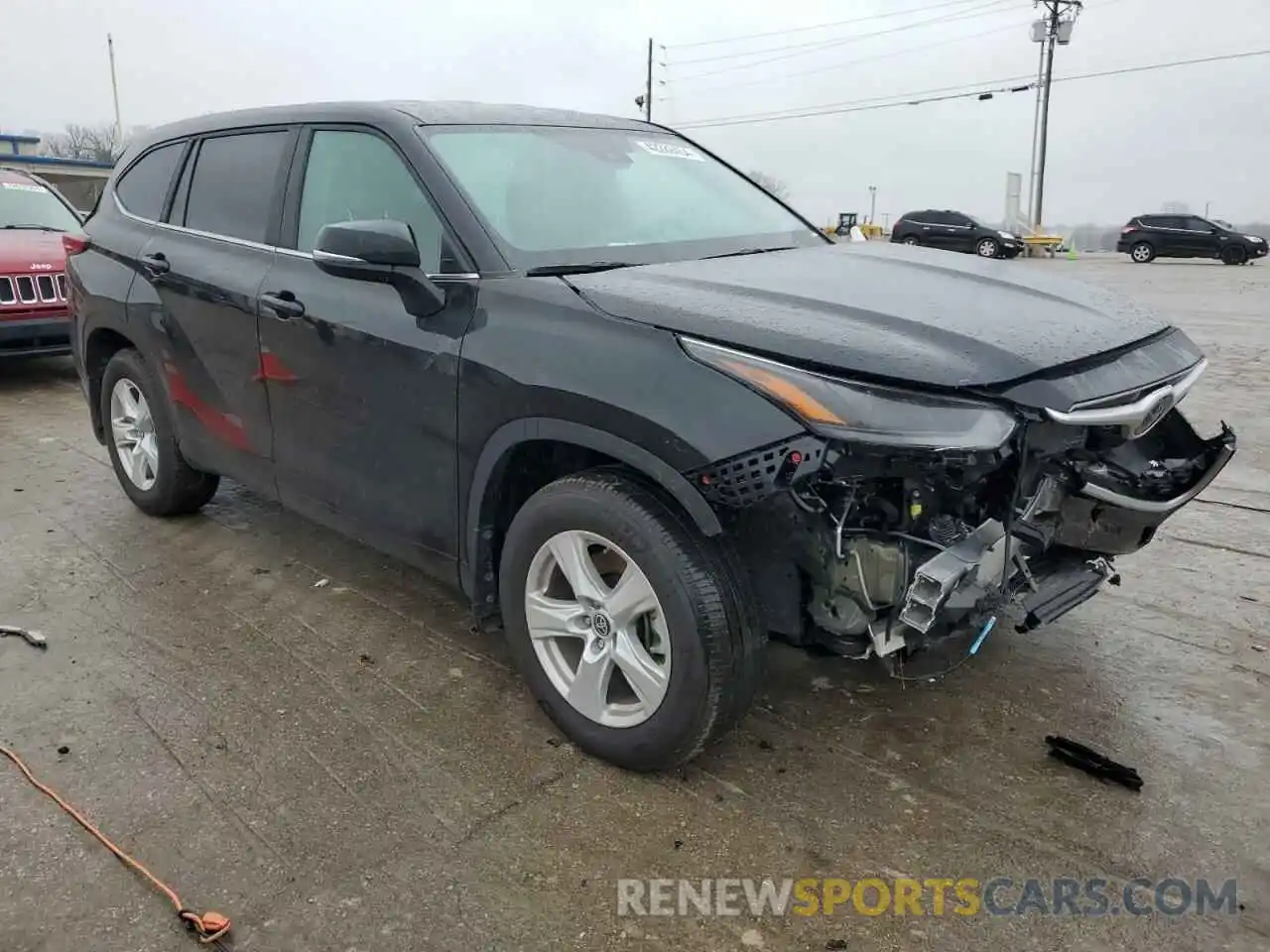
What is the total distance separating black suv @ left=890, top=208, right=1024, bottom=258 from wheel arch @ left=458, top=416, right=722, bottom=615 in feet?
110

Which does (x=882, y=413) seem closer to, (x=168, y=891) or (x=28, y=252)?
(x=168, y=891)

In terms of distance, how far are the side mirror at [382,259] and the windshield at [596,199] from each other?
0.88 ft

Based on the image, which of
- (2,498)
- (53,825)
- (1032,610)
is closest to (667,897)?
(1032,610)

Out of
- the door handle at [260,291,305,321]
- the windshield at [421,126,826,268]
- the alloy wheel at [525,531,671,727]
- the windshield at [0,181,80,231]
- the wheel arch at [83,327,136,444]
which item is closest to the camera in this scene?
the alloy wheel at [525,531,671,727]

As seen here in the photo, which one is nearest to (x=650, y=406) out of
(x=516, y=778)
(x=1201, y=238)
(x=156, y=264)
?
(x=516, y=778)

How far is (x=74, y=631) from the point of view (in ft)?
12.1

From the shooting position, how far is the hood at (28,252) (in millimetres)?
7898

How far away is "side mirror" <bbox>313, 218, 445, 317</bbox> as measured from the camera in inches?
113

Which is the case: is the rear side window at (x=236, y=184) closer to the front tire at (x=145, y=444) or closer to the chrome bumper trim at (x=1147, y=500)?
the front tire at (x=145, y=444)

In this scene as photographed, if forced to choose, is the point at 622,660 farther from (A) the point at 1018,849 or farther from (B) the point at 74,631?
(B) the point at 74,631

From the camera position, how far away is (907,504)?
2422 millimetres

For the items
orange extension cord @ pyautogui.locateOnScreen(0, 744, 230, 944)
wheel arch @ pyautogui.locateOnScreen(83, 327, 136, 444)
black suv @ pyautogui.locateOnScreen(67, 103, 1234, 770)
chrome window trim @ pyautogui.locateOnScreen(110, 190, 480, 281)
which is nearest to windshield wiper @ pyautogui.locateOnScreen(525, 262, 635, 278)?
black suv @ pyautogui.locateOnScreen(67, 103, 1234, 770)

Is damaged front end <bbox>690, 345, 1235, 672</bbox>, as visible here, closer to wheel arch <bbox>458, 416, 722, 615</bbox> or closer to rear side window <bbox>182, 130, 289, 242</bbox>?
wheel arch <bbox>458, 416, 722, 615</bbox>

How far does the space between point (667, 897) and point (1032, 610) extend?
49.2 inches
